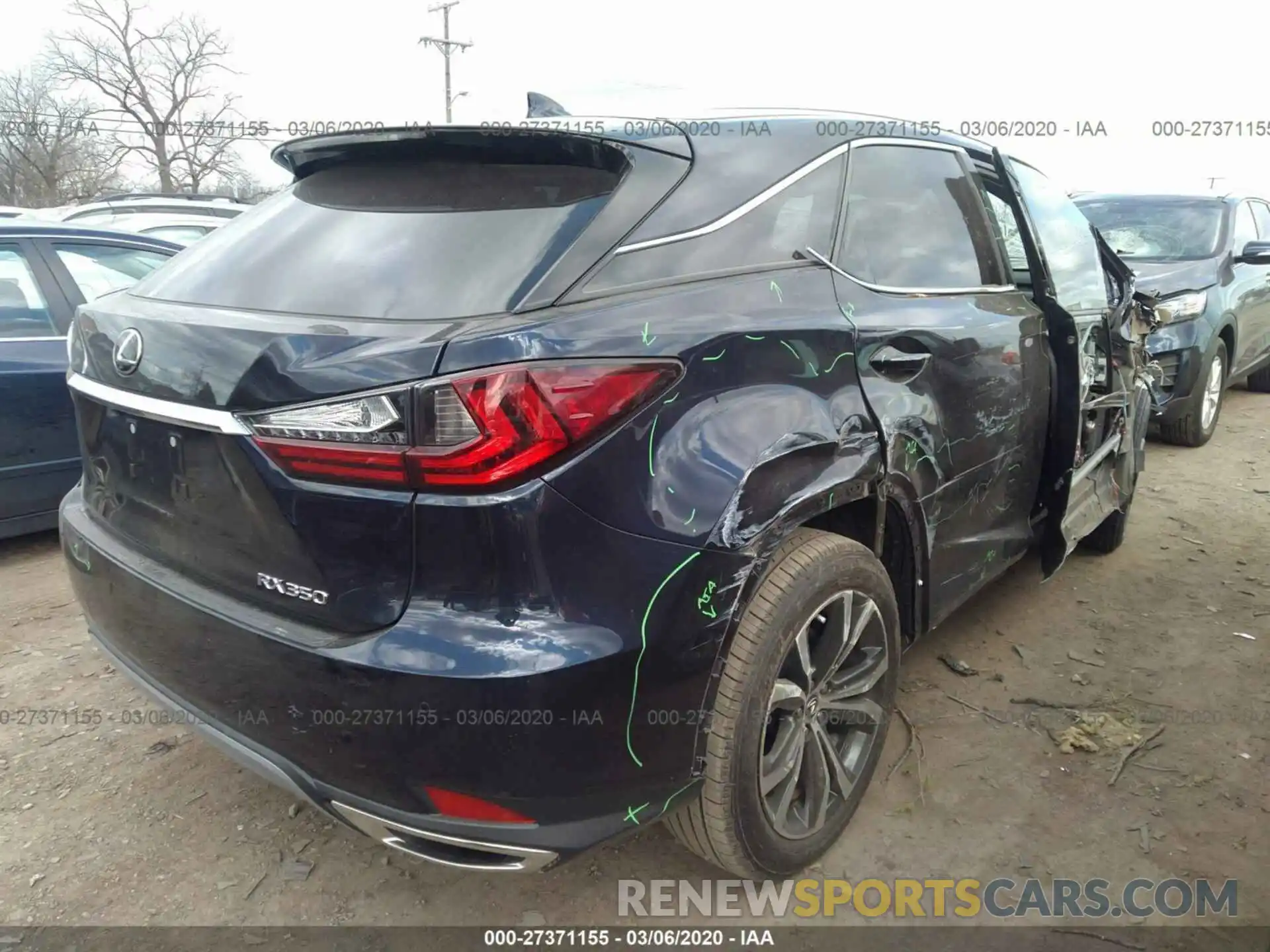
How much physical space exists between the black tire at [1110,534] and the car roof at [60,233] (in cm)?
436

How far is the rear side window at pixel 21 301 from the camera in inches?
158

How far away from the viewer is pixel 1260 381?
8.45m

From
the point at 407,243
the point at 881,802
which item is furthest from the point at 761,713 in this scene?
the point at 407,243

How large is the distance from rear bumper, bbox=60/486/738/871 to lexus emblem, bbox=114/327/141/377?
500mm

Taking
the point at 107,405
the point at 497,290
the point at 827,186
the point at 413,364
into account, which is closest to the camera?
the point at 413,364

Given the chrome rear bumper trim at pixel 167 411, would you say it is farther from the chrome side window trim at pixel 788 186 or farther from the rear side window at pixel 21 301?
the rear side window at pixel 21 301

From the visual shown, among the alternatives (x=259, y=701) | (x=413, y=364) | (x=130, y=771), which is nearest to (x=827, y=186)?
(x=413, y=364)

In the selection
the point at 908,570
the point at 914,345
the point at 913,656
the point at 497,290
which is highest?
the point at 497,290

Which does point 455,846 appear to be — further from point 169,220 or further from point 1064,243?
point 169,220

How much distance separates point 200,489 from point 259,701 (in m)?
0.43

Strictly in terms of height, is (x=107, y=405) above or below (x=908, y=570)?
above

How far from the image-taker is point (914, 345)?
7.57 ft

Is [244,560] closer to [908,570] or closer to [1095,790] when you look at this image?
[908,570]

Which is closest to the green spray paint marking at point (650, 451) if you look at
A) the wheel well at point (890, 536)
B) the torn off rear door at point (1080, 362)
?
the wheel well at point (890, 536)
